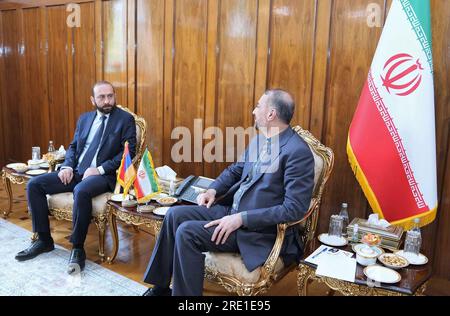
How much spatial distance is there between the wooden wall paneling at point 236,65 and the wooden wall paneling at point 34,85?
8.43 ft

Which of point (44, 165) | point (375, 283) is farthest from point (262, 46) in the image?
point (44, 165)

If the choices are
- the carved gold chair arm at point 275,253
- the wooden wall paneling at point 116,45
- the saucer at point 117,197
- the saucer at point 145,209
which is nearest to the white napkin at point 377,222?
the carved gold chair arm at point 275,253

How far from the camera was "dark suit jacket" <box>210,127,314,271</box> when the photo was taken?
2.04 meters

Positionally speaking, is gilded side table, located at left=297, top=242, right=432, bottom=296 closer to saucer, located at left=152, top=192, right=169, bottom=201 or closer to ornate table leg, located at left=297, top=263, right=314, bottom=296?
ornate table leg, located at left=297, top=263, right=314, bottom=296

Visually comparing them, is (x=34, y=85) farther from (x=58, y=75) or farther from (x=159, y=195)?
(x=159, y=195)

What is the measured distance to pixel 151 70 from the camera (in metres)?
3.76

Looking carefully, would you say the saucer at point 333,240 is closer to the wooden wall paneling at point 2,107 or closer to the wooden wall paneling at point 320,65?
the wooden wall paneling at point 320,65

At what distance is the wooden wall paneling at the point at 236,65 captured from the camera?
3105 mm

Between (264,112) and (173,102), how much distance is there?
1.60m

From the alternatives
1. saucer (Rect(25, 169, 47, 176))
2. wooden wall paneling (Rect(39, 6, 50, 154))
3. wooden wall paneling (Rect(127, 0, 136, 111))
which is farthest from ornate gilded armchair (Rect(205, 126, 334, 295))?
wooden wall paneling (Rect(39, 6, 50, 154))

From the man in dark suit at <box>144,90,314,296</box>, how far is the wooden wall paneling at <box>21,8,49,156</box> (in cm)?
330

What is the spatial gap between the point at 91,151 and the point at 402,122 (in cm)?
224

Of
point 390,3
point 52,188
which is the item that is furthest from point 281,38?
point 52,188

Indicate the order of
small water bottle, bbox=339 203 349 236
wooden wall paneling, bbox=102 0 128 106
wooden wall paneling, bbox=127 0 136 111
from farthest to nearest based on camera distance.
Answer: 1. wooden wall paneling, bbox=102 0 128 106
2. wooden wall paneling, bbox=127 0 136 111
3. small water bottle, bbox=339 203 349 236
